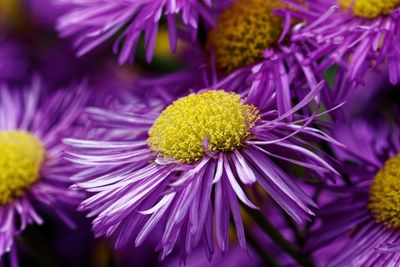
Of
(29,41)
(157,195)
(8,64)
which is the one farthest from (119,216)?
(29,41)

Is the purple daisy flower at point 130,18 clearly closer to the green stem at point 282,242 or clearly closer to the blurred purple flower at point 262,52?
the blurred purple flower at point 262,52

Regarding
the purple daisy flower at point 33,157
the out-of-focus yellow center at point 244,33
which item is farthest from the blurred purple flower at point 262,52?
the purple daisy flower at point 33,157

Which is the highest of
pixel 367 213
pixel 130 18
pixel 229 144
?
pixel 130 18

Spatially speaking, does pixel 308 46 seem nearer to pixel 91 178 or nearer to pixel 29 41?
pixel 91 178

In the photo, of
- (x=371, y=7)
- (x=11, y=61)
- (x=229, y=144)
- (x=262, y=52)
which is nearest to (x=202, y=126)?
(x=229, y=144)

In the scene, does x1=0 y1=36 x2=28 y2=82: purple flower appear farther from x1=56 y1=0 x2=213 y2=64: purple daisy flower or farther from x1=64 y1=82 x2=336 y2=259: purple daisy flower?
x1=64 y1=82 x2=336 y2=259: purple daisy flower

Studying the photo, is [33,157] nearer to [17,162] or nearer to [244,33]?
[17,162]
